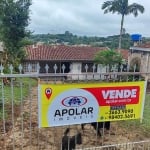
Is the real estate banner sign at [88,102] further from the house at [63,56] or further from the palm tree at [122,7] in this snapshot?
the palm tree at [122,7]

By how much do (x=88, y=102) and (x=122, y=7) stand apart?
96.6ft

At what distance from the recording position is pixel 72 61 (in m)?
29.1

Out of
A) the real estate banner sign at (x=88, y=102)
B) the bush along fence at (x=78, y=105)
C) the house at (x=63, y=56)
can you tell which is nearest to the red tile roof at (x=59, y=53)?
the house at (x=63, y=56)

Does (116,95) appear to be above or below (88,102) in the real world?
above

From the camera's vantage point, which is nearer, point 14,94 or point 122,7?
point 14,94

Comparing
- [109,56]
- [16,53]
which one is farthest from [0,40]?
[109,56]

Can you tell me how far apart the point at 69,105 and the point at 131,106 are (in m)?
1.18

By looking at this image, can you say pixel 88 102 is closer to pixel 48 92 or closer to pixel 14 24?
pixel 48 92

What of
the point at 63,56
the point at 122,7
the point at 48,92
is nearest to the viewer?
the point at 48,92

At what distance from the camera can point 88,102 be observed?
4.69 metres

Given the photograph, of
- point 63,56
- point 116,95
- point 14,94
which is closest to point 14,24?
point 63,56

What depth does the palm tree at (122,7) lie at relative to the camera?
3228 centimetres

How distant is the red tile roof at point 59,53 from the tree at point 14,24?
5.96 meters

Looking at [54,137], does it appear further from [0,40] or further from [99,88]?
[0,40]
